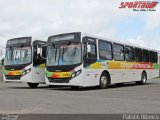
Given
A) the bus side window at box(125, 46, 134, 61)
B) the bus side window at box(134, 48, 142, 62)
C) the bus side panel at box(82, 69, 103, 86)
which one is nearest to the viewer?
the bus side panel at box(82, 69, 103, 86)

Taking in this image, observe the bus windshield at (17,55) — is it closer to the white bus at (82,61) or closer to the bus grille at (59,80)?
the white bus at (82,61)

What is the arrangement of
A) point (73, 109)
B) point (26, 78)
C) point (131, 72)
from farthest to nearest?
point (131, 72) < point (26, 78) < point (73, 109)

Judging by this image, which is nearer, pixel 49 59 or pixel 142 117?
pixel 142 117

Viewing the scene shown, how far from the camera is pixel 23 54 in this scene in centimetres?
2369

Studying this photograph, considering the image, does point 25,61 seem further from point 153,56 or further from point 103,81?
point 153,56

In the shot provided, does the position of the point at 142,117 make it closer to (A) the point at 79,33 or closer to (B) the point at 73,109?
(B) the point at 73,109

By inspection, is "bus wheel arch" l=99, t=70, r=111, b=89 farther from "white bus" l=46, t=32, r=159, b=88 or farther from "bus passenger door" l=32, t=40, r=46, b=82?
"bus passenger door" l=32, t=40, r=46, b=82

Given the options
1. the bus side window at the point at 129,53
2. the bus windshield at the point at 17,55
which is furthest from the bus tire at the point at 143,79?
the bus windshield at the point at 17,55

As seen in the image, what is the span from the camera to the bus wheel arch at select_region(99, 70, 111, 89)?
22688 mm

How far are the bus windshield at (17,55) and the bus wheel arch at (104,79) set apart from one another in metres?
4.31

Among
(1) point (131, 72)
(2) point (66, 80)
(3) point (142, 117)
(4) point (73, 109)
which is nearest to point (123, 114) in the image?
(3) point (142, 117)

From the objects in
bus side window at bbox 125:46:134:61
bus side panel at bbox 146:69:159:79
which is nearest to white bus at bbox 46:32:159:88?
bus side window at bbox 125:46:134:61

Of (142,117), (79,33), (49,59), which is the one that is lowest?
(142,117)

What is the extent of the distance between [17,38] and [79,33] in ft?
16.3
